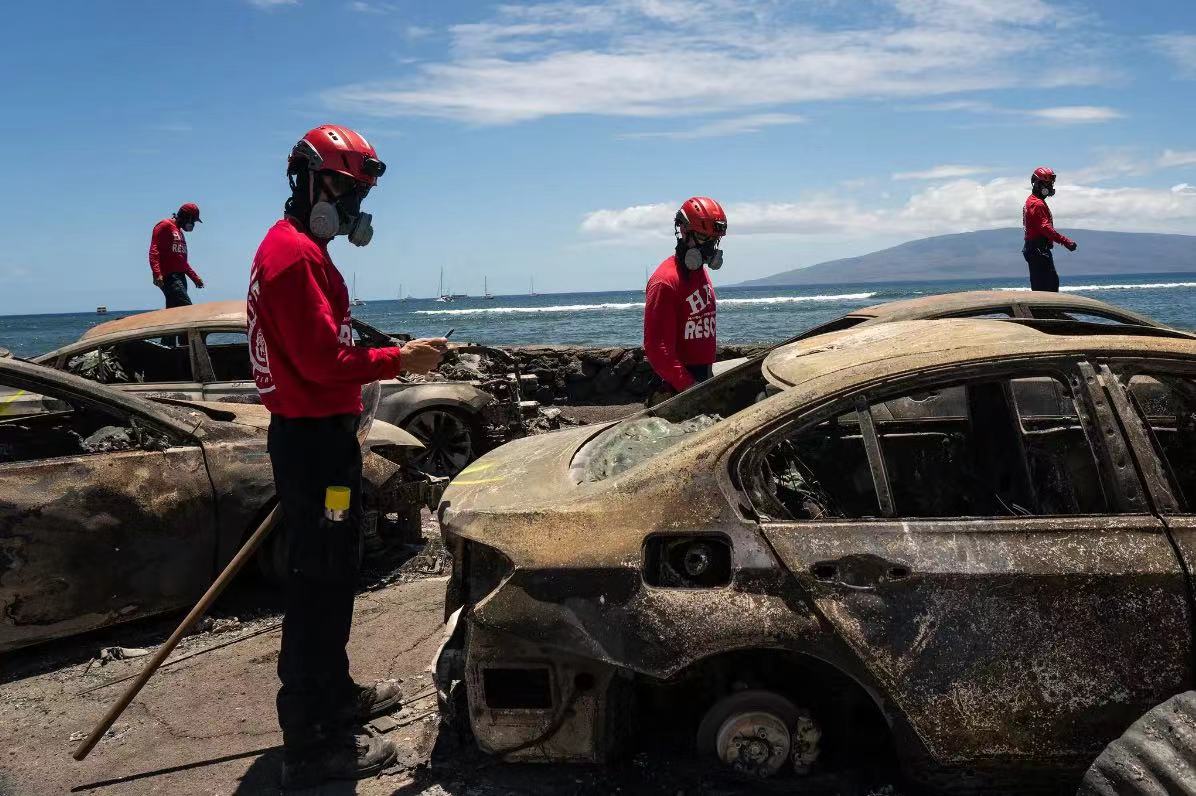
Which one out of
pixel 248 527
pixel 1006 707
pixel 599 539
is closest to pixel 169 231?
pixel 248 527

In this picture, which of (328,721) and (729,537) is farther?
(328,721)

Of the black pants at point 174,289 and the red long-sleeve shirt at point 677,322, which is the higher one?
the black pants at point 174,289

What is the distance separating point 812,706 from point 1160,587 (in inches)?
42.5

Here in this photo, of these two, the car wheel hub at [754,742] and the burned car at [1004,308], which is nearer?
the car wheel hub at [754,742]

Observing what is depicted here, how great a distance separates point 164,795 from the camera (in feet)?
11.5

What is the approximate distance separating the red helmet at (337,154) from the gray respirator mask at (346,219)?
8cm

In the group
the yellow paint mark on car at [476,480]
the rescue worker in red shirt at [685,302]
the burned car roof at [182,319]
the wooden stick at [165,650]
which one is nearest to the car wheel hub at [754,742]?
the yellow paint mark on car at [476,480]

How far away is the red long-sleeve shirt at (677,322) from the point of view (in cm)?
578

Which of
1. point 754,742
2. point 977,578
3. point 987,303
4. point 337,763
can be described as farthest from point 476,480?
point 987,303

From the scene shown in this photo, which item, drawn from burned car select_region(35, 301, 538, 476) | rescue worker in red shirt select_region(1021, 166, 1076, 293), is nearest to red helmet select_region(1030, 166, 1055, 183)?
rescue worker in red shirt select_region(1021, 166, 1076, 293)

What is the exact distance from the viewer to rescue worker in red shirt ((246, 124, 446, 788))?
335 centimetres

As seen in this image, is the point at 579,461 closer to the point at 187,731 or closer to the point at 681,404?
the point at 681,404

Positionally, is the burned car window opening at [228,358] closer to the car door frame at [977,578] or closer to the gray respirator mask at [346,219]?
the gray respirator mask at [346,219]

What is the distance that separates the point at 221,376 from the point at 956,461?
673 centimetres
